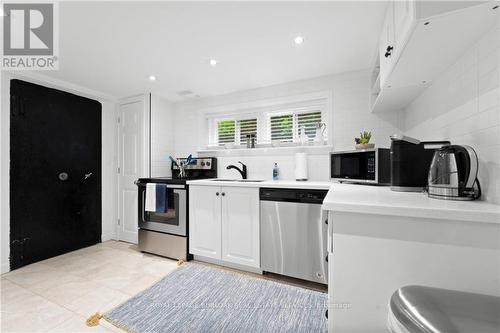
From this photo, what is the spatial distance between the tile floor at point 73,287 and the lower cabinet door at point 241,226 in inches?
29.1

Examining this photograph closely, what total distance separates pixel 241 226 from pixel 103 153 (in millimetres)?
2524

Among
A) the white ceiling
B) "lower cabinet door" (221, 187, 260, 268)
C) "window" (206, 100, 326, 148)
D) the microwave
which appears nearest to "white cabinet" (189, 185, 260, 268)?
"lower cabinet door" (221, 187, 260, 268)

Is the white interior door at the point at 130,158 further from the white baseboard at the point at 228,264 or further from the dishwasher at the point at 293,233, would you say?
the dishwasher at the point at 293,233

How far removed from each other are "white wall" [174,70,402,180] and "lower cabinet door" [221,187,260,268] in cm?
70

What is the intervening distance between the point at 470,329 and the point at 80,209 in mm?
3758

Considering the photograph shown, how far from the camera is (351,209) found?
0.91 m

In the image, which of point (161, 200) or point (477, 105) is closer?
point (477, 105)

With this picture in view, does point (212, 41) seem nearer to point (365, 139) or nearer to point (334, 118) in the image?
point (334, 118)

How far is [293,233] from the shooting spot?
6.46 feet

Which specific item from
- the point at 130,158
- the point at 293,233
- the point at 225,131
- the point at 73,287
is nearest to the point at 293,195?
the point at 293,233

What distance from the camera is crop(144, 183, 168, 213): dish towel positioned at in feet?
8.39

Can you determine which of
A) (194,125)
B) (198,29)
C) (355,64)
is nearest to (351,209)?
(198,29)

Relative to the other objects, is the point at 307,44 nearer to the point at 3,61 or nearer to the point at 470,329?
the point at 470,329

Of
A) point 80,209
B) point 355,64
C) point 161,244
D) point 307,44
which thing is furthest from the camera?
point 80,209
